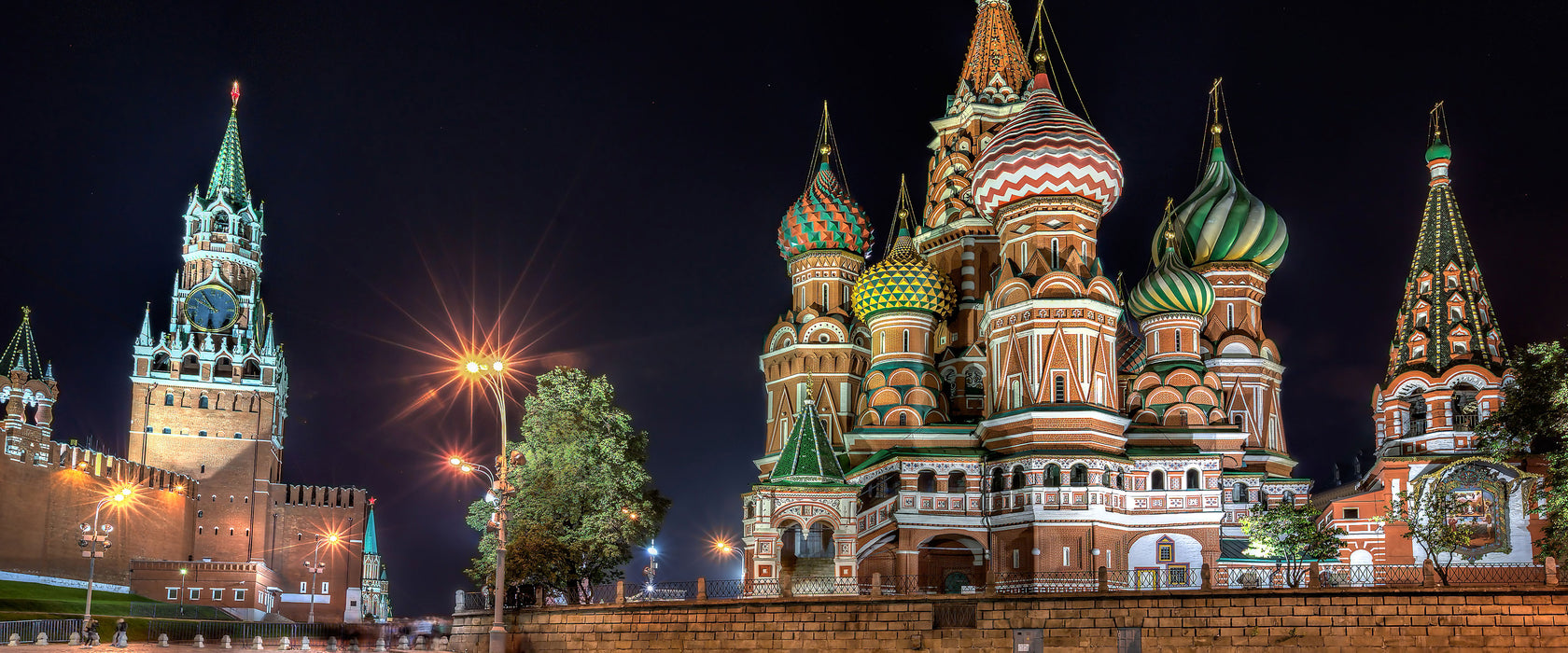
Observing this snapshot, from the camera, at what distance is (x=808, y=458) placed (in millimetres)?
40188

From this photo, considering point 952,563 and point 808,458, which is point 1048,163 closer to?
point 808,458

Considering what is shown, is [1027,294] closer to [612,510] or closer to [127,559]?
[612,510]

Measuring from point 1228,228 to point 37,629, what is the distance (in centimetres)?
3902

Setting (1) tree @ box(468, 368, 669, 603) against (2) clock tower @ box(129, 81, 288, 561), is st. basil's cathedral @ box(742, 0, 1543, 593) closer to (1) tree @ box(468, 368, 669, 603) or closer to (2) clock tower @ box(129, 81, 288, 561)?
(1) tree @ box(468, 368, 669, 603)

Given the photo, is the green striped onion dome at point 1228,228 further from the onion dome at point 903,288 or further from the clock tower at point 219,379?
the clock tower at point 219,379

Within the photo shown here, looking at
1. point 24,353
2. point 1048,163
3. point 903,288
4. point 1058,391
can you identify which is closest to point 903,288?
point 903,288

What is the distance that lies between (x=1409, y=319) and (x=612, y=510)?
25151 millimetres

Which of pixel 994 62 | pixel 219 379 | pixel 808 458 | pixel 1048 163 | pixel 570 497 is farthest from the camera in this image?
pixel 219 379

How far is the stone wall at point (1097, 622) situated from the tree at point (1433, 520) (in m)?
1.45

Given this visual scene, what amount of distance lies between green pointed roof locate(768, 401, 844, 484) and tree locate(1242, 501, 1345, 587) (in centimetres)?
1114

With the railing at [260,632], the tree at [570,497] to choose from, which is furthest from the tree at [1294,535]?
the railing at [260,632]

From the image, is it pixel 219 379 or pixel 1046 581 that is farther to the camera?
pixel 219 379

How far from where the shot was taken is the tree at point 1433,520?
110 ft

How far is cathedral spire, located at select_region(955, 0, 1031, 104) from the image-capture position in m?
54.2
